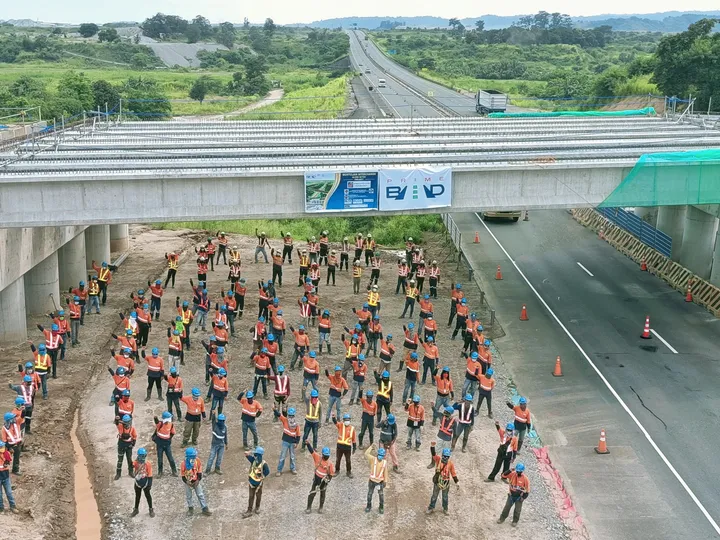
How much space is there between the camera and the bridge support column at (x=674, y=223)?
3412 cm

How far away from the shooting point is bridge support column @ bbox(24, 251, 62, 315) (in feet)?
91.9

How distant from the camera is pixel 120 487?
17.9m

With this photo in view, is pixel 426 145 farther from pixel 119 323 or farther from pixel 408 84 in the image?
pixel 408 84

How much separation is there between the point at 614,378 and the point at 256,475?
38.3 feet

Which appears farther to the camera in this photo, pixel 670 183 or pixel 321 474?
pixel 670 183

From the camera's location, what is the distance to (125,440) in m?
17.8

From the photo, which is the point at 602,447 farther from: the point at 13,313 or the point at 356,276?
the point at 13,313

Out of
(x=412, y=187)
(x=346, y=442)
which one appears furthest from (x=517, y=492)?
(x=412, y=187)

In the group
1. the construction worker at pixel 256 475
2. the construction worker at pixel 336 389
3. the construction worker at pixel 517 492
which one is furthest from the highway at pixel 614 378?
the construction worker at pixel 256 475

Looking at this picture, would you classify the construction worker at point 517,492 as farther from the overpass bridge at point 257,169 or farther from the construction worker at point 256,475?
the overpass bridge at point 257,169

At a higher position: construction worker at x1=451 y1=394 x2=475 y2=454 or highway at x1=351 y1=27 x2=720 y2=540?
construction worker at x1=451 y1=394 x2=475 y2=454

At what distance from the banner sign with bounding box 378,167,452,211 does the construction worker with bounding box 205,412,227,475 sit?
9195 millimetres

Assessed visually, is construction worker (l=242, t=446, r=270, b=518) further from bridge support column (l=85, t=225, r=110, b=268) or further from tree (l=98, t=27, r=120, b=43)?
tree (l=98, t=27, r=120, b=43)

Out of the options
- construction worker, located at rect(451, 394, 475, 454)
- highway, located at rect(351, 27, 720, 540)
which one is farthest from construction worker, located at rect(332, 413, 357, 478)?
highway, located at rect(351, 27, 720, 540)
